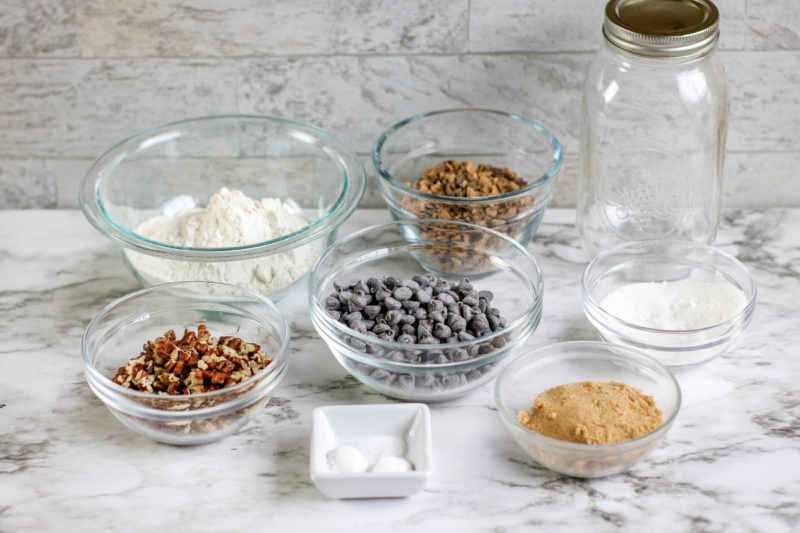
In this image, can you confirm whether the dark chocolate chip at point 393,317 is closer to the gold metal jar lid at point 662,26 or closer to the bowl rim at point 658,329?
the bowl rim at point 658,329

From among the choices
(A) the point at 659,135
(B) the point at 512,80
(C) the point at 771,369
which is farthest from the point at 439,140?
(C) the point at 771,369

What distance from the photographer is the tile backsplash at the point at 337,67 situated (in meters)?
1.86

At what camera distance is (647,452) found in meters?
1.40

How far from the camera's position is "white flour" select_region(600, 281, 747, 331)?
165 centimetres

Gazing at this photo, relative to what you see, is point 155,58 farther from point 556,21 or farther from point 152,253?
point 556,21

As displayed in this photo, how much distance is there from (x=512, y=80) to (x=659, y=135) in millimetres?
329

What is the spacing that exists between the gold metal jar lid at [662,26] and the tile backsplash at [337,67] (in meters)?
0.16

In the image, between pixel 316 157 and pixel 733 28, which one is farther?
pixel 316 157

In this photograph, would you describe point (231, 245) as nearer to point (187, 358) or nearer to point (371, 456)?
point (187, 358)

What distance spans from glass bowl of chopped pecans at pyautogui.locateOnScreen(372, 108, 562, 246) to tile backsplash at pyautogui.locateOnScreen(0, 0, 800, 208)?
0.05 metres

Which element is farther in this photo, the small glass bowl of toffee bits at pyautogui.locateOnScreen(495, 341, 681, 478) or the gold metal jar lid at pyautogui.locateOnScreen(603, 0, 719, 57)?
the gold metal jar lid at pyautogui.locateOnScreen(603, 0, 719, 57)

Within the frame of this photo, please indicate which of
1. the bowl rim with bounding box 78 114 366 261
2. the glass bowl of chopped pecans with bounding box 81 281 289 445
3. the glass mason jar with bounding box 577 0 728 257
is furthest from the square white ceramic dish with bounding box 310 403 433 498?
the glass mason jar with bounding box 577 0 728 257

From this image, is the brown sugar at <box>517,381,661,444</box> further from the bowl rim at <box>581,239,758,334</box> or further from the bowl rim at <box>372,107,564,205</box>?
the bowl rim at <box>372,107,564,205</box>

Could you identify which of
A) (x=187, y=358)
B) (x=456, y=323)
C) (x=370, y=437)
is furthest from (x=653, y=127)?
(x=187, y=358)
